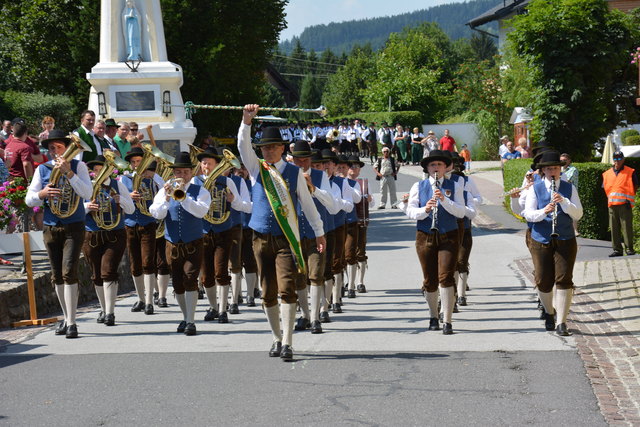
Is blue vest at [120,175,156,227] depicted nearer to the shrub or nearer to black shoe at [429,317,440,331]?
black shoe at [429,317,440,331]

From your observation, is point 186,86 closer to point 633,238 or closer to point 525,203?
point 633,238

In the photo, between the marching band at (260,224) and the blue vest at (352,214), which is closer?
the marching band at (260,224)

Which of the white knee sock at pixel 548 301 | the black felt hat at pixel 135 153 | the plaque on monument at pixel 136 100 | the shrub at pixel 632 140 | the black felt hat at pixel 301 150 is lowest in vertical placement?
the white knee sock at pixel 548 301

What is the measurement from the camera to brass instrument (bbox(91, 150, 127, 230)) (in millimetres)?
11008

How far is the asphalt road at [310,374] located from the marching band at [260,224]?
1.17 ft

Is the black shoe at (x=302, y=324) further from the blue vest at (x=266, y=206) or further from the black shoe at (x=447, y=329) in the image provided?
the blue vest at (x=266, y=206)

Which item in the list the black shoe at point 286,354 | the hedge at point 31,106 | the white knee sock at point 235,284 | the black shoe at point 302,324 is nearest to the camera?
the black shoe at point 286,354

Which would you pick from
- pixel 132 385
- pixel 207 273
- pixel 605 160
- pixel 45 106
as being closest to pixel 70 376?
pixel 132 385

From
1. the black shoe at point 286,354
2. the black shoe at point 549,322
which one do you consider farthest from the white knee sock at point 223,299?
the black shoe at point 549,322

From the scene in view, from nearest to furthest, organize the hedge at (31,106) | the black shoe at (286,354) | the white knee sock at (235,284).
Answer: the black shoe at (286,354)
the white knee sock at (235,284)
the hedge at (31,106)

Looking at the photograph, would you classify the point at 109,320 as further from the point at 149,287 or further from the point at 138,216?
the point at 138,216

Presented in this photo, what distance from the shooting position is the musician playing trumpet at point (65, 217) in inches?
402

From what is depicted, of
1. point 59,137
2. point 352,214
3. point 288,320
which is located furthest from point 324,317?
point 59,137

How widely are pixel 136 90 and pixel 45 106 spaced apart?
77.0 ft
